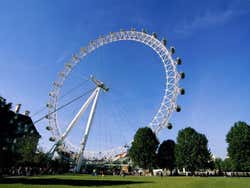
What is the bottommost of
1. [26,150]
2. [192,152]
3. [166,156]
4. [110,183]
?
[110,183]

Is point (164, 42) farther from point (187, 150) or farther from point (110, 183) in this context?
point (110, 183)

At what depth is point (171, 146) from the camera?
215ft

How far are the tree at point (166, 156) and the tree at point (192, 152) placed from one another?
A: 392 cm

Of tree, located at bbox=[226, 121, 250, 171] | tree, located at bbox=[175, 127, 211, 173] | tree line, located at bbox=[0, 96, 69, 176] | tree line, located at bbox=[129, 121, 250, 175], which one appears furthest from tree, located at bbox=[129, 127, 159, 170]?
tree line, located at bbox=[0, 96, 69, 176]

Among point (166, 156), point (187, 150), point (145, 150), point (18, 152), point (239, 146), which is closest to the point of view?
point (18, 152)

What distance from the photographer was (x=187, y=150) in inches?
2338

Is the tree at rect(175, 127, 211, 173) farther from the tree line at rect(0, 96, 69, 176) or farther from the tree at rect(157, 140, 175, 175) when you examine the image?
the tree line at rect(0, 96, 69, 176)

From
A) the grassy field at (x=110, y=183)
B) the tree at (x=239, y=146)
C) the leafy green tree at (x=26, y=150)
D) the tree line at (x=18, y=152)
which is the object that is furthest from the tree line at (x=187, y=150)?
the grassy field at (x=110, y=183)

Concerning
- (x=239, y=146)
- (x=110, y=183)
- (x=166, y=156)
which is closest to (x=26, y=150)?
(x=166, y=156)

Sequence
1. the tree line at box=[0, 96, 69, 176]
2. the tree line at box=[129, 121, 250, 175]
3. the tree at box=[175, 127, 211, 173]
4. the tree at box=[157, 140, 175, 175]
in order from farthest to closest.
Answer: the tree at box=[157, 140, 175, 175] < the tree at box=[175, 127, 211, 173] < the tree line at box=[129, 121, 250, 175] < the tree line at box=[0, 96, 69, 176]

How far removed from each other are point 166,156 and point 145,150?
264 inches

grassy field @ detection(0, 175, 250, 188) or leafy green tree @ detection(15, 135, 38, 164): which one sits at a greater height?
leafy green tree @ detection(15, 135, 38, 164)

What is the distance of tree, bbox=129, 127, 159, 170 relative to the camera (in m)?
60.6

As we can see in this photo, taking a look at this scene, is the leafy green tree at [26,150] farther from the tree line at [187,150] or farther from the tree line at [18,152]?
the tree line at [187,150]
